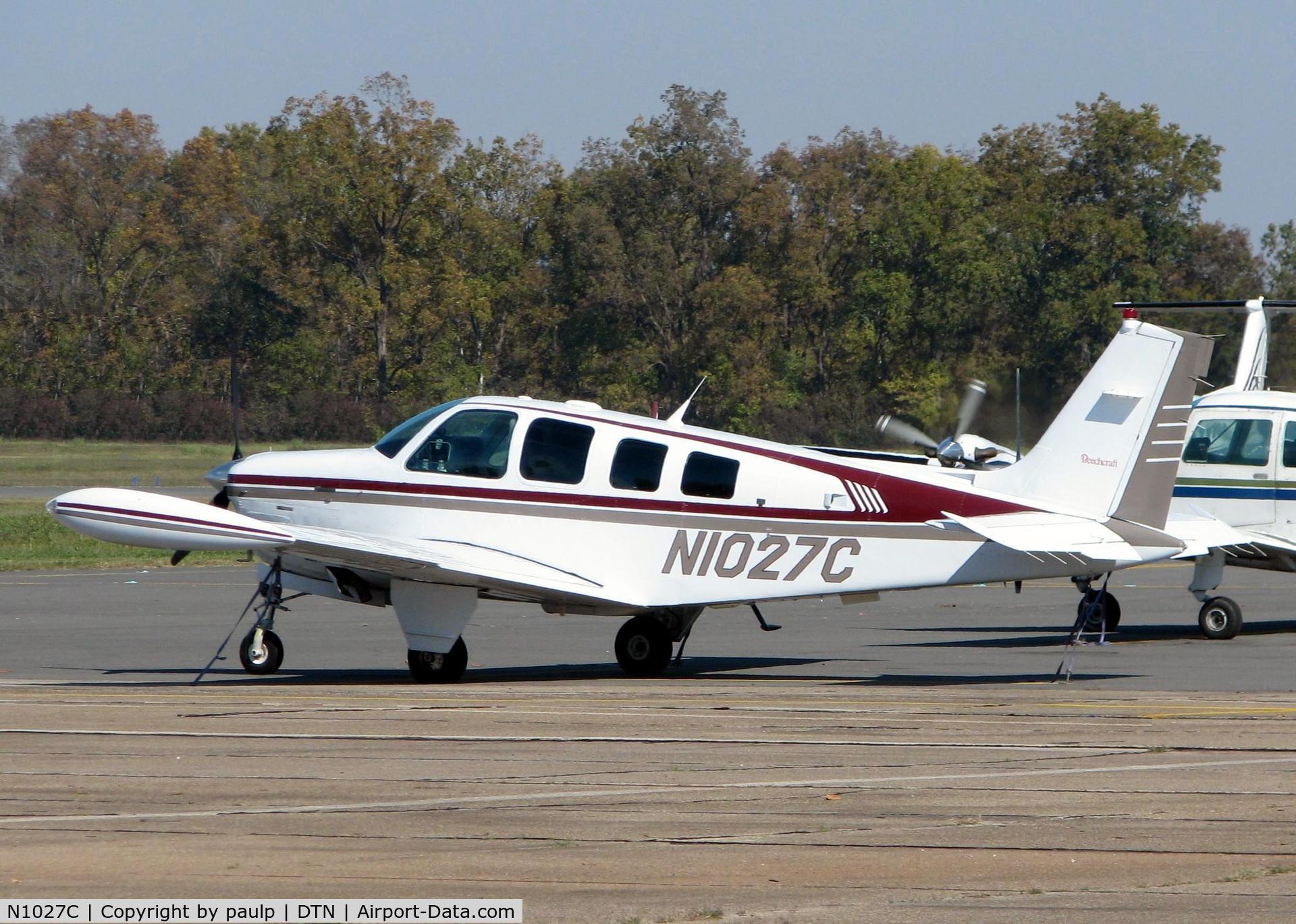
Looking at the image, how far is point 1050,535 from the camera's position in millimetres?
13094

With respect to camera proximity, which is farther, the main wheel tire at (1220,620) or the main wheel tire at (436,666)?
the main wheel tire at (1220,620)

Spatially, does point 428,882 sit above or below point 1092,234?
below

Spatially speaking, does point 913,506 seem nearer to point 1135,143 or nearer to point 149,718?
point 149,718

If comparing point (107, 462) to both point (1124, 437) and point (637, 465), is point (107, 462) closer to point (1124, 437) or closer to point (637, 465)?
point (637, 465)

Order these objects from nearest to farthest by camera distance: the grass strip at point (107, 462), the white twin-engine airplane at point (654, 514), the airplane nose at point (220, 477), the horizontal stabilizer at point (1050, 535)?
the horizontal stabilizer at point (1050, 535), the white twin-engine airplane at point (654, 514), the airplane nose at point (220, 477), the grass strip at point (107, 462)

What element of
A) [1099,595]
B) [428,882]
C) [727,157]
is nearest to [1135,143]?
[727,157]

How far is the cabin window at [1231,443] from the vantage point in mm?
17547

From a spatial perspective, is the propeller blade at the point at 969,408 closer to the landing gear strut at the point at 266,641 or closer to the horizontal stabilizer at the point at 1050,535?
the horizontal stabilizer at the point at 1050,535

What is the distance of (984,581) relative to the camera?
13.3 metres

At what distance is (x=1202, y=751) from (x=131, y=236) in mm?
68697

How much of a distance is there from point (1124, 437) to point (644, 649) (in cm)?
454

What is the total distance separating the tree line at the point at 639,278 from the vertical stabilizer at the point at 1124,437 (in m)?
44.0
